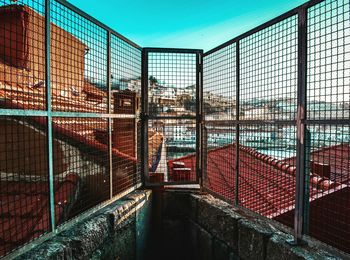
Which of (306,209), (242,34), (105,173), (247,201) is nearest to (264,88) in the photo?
(242,34)

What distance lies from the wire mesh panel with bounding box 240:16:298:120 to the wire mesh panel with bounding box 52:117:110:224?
1.92 metres

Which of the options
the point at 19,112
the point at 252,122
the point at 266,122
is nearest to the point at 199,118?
the point at 252,122

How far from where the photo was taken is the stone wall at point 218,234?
8.94 ft

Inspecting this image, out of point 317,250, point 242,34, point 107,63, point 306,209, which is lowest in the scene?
point 317,250

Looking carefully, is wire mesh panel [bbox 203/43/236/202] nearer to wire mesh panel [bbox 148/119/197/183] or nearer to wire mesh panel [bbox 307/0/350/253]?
wire mesh panel [bbox 148/119/197/183]

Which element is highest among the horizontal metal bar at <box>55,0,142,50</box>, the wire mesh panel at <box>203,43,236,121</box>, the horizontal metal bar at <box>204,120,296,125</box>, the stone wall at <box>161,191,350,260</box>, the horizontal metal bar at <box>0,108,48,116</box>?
the horizontal metal bar at <box>55,0,142,50</box>

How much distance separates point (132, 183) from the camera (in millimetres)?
4520

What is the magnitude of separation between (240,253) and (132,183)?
79.4 inches

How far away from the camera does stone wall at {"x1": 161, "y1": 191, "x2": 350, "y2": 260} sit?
2.72 meters

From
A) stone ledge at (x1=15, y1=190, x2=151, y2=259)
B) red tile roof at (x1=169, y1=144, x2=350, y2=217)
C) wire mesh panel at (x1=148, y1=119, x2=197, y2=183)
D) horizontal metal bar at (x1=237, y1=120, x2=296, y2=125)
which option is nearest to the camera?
stone ledge at (x1=15, y1=190, x2=151, y2=259)

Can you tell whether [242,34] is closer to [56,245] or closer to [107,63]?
[107,63]

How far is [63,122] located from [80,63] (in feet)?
2.41

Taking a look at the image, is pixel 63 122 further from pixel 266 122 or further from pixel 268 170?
pixel 268 170

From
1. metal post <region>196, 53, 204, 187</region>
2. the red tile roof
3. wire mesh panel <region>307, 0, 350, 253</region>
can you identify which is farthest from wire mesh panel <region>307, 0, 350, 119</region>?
→ metal post <region>196, 53, 204, 187</region>
